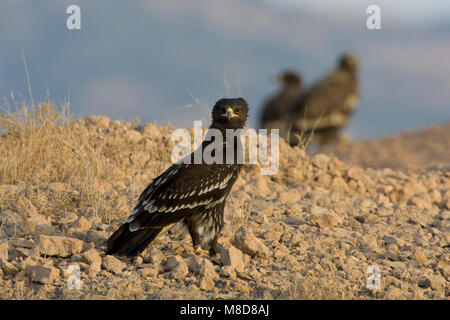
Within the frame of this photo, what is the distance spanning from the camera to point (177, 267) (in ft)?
18.6

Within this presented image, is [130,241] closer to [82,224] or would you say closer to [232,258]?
[232,258]

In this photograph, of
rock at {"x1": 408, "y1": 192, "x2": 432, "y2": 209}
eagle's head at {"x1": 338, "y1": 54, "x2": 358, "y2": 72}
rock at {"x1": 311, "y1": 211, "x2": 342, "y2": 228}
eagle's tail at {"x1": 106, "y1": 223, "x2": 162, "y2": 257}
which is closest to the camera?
eagle's tail at {"x1": 106, "y1": 223, "x2": 162, "y2": 257}

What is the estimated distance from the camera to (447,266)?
6426 mm

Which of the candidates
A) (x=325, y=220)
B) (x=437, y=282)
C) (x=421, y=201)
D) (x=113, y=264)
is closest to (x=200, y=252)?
(x=113, y=264)

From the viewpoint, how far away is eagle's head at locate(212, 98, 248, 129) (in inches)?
244

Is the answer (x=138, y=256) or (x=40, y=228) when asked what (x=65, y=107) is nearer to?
(x=40, y=228)

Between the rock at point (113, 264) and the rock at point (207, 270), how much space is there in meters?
0.72

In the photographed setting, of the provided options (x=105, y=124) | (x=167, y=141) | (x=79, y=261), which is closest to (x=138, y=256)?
(x=79, y=261)

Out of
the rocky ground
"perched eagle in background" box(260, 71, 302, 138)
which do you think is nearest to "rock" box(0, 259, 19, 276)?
the rocky ground

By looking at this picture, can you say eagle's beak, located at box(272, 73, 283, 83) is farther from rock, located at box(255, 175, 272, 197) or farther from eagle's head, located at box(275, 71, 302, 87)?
rock, located at box(255, 175, 272, 197)

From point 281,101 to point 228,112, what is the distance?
1451cm

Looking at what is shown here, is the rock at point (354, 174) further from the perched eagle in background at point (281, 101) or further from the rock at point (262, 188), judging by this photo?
the perched eagle in background at point (281, 101)

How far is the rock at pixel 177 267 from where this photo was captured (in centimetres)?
561

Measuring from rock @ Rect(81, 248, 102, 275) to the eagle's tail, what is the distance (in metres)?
0.14
